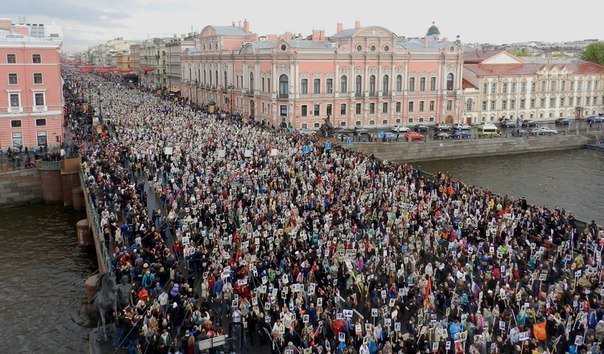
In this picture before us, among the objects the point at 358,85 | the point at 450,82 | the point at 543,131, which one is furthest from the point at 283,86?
the point at 543,131

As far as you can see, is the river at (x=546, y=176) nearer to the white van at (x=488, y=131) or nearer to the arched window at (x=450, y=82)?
the white van at (x=488, y=131)

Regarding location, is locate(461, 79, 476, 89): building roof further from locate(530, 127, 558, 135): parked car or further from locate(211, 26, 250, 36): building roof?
locate(211, 26, 250, 36): building roof

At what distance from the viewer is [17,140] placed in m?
43.7

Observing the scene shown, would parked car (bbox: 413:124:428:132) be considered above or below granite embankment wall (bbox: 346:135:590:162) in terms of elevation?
above

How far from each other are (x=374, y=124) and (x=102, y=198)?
37.6 metres

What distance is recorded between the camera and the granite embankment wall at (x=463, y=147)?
50719 mm

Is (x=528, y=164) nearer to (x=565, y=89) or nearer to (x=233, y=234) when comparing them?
(x=565, y=89)

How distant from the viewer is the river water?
2077 cm

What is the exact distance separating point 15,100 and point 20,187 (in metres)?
8.94

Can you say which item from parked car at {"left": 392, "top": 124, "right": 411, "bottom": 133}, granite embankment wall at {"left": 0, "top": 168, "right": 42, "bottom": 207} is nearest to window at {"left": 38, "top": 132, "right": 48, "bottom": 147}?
granite embankment wall at {"left": 0, "top": 168, "right": 42, "bottom": 207}

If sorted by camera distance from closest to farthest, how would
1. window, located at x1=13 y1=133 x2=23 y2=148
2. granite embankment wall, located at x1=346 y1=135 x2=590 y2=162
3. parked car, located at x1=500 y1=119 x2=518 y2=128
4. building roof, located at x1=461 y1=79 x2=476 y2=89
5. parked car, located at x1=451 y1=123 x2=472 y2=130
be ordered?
1. window, located at x1=13 y1=133 x2=23 y2=148
2. granite embankment wall, located at x1=346 y1=135 x2=590 y2=162
3. parked car, located at x1=451 y1=123 x2=472 y2=130
4. parked car, located at x1=500 y1=119 x2=518 y2=128
5. building roof, located at x1=461 y1=79 x2=476 y2=89

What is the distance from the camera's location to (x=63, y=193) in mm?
38094

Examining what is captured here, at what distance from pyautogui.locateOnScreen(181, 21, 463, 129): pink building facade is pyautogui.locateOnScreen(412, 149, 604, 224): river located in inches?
430

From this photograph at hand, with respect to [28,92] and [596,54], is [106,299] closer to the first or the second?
[28,92]
